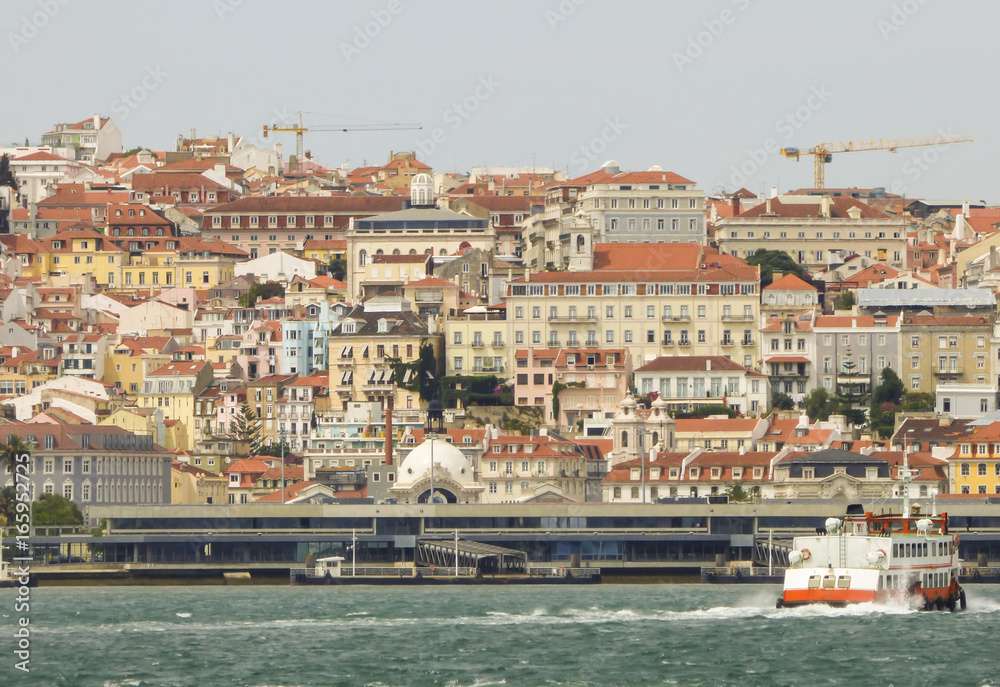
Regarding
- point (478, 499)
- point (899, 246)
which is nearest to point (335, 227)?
point (899, 246)

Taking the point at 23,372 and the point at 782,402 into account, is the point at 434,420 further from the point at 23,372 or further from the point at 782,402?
the point at 23,372

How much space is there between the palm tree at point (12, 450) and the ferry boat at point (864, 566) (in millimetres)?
56446

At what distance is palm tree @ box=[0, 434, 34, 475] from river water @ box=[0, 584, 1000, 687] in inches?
1269

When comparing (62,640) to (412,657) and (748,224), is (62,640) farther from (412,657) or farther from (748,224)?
(748,224)

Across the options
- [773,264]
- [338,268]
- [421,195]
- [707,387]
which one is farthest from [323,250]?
[707,387]

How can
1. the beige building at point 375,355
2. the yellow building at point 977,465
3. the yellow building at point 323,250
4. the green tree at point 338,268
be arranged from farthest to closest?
the yellow building at point 323,250 → the green tree at point 338,268 → the beige building at point 375,355 → the yellow building at point 977,465

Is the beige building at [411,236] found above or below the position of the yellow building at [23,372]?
above

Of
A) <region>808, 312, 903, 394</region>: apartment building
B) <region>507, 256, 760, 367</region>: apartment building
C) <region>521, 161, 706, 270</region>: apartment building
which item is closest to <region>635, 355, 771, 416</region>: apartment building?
<region>808, 312, 903, 394</region>: apartment building

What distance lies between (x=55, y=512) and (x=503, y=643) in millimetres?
53461

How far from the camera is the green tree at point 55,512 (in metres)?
124

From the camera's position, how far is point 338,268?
595 ft

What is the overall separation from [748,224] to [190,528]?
62629mm

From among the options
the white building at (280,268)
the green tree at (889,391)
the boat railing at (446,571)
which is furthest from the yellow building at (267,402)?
the boat railing at (446,571)

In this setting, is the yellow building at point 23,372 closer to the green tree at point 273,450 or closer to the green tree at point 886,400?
the green tree at point 273,450
